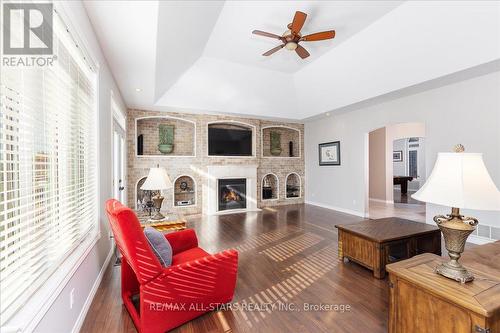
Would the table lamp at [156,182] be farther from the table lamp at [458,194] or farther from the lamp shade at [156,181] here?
the table lamp at [458,194]

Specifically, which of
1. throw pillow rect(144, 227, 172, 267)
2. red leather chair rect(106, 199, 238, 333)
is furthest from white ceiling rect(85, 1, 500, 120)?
throw pillow rect(144, 227, 172, 267)

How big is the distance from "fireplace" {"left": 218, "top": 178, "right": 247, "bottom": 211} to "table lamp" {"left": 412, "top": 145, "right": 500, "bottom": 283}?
17.8 ft

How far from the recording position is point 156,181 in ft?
9.45

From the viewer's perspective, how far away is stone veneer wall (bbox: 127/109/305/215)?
18.5ft

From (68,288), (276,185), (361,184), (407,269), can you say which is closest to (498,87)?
(361,184)

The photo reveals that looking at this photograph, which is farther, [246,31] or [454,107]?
[454,107]

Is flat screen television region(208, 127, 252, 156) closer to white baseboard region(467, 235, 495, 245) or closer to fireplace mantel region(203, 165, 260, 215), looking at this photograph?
fireplace mantel region(203, 165, 260, 215)

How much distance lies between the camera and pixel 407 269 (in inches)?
59.1

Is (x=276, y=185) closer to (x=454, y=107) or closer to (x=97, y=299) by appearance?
(x=454, y=107)

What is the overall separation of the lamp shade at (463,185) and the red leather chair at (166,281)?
1521 mm

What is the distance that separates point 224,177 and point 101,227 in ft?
12.8

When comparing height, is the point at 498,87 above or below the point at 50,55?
above

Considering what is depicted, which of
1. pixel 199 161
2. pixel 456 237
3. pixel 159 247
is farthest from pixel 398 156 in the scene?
pixel 159 247

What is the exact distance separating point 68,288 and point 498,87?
19.2 feet
